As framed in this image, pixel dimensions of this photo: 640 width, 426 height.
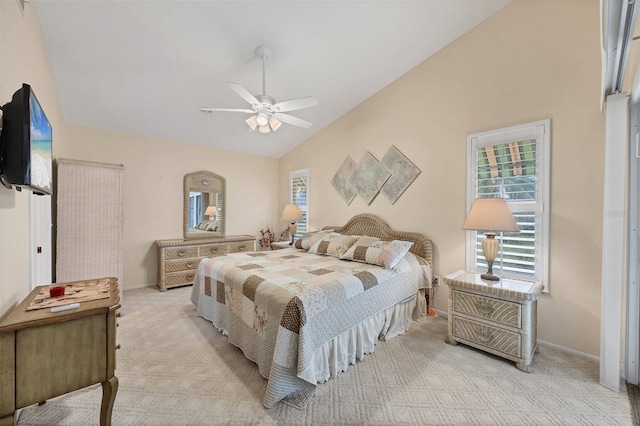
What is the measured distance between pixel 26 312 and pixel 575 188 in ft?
13.2

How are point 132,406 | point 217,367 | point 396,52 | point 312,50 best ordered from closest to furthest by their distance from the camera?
point 132,406 < point 217,367 < point 312,50 < point 396,52

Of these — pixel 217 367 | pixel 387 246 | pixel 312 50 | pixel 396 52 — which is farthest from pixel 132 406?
pixel 396 52

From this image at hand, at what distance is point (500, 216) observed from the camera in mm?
2393

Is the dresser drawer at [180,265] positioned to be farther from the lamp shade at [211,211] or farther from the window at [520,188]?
the window at [520,188]

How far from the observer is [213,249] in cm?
476

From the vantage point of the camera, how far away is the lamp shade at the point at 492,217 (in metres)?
2.36

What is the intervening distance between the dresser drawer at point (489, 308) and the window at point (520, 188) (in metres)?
0.61

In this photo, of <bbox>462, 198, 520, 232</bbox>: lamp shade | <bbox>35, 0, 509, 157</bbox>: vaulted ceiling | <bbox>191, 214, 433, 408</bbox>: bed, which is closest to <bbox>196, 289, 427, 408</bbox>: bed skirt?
<bbox>191, 214, 433, 408</bbox>: bed

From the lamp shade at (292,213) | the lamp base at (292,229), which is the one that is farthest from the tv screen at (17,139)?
the lamp base at (292,229)

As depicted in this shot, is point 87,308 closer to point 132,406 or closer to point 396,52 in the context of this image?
point 132,406

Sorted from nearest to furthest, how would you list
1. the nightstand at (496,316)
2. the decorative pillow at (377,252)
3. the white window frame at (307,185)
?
the nightstand at (496,316)
the decorative pillow at (377,252)
the white window frame at (307,185)

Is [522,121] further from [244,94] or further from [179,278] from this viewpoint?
[179,278]

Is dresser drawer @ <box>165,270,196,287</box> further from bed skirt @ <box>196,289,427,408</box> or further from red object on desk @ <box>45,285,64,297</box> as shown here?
red object on desk @ <box>45,285,64,297</box>

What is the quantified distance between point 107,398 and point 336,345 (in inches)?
58.4
